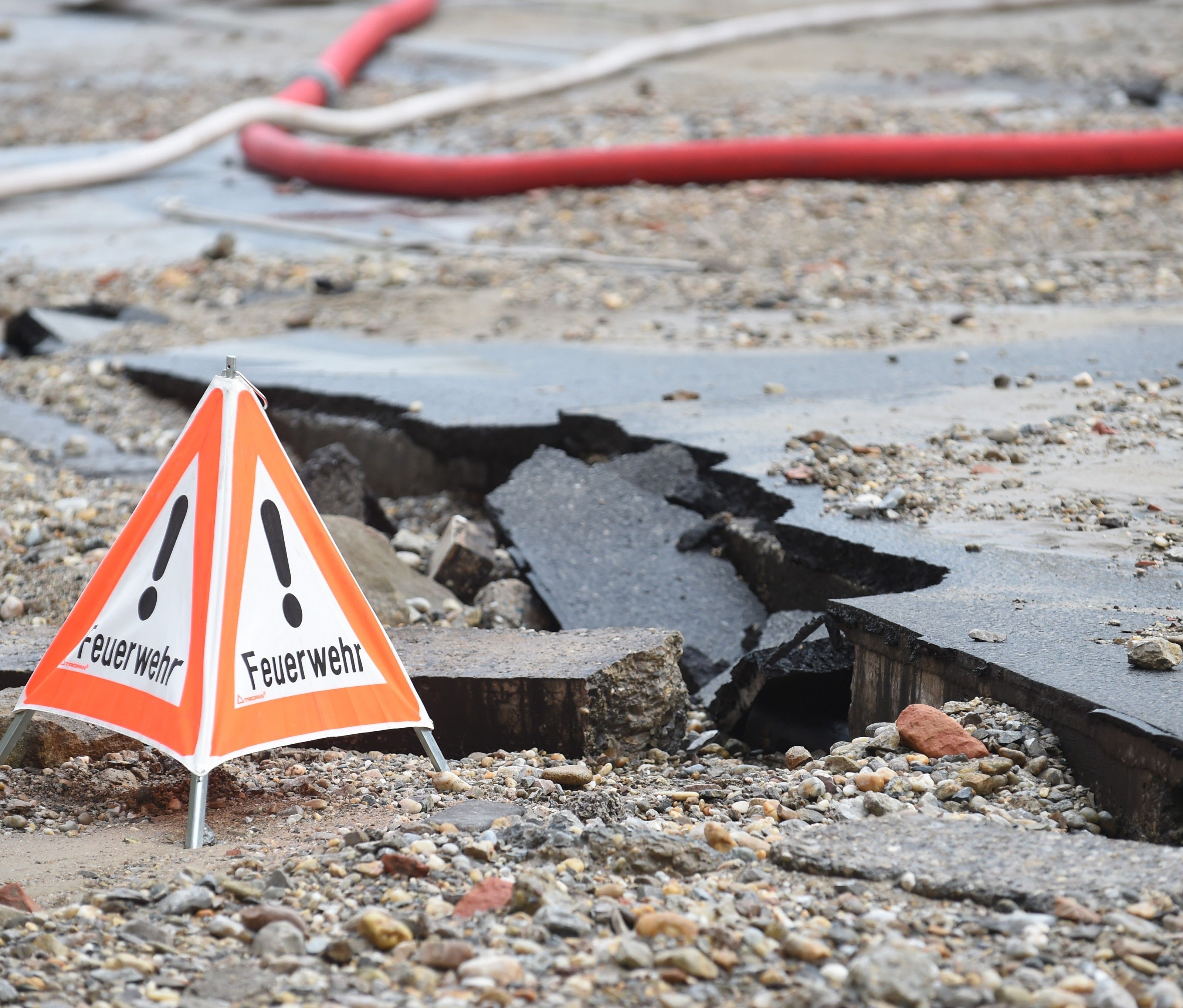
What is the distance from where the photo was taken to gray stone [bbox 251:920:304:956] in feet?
6.47

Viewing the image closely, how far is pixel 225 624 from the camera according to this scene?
2459 millimetres

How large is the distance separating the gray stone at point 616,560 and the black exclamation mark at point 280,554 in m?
1.32

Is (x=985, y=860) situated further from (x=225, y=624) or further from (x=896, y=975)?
(x=225, y=624)

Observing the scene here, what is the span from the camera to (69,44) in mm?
13992

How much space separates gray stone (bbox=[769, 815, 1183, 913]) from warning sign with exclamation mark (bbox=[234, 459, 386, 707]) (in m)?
0.93

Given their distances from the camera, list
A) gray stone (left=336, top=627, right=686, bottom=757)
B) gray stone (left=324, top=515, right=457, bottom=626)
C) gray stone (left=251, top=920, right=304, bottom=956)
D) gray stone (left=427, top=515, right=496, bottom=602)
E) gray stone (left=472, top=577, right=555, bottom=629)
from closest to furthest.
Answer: gray stone (left=251, top=920, right=304, bottom=956), gray stone (left=336, top=627, right=686, bottom=757), gray stone (left=324, top=515, right=457, bottom=626), gray stone (left=472, top=577, right=555, bottom=629), gray stone (left=427, top=515, right=496, bottom=602)

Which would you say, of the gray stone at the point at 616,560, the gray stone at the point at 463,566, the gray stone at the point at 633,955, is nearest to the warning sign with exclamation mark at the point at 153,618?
the gray stone at the point at 633,955

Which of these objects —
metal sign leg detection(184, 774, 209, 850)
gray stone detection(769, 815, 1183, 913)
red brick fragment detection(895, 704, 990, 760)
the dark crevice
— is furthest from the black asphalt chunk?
metal sign leg detection(184, 774, 209, 850)

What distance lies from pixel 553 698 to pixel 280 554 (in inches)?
31.0

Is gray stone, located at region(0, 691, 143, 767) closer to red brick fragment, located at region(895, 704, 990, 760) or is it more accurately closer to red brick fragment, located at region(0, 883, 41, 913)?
red brick fragment, located at region(0, 883, 41, 913)

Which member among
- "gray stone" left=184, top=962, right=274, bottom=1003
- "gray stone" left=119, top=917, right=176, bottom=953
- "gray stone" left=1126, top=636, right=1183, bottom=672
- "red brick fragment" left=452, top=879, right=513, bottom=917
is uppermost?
"gray stone" left=1126, top=636, right=1183, bottom=672

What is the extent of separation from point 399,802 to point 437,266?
5041 millimetres

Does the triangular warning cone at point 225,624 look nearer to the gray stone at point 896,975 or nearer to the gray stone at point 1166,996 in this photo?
the gray stone at point 896,975

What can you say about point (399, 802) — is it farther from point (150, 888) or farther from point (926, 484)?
point (926, 484)
